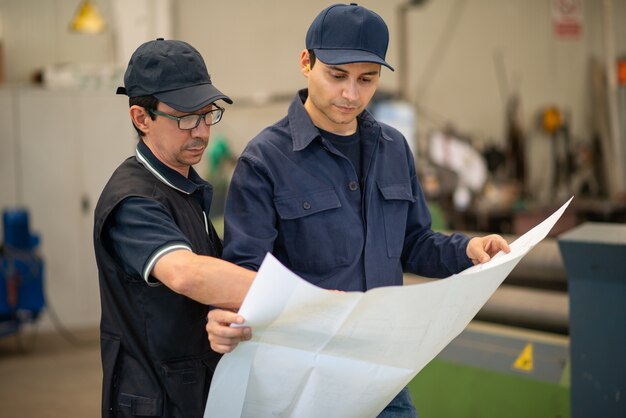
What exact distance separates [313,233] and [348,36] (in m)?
0.40

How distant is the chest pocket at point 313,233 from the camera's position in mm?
Result: 1546

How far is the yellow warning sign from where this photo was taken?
2625mm

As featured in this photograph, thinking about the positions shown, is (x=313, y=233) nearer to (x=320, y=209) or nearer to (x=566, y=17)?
(x=320, y=209)

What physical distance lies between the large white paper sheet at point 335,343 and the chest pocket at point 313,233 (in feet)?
0.89

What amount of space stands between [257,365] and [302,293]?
0.68 ft

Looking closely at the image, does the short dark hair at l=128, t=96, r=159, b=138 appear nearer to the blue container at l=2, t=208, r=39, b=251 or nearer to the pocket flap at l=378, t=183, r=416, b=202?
the pocket flap at l=378, t=183, r=416, b=202

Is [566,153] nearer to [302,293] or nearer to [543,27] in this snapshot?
[543,27]

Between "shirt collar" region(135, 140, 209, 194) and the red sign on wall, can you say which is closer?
"shirt collar" region(135, 140, 209, 194)

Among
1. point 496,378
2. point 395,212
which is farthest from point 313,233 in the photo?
point 496,378

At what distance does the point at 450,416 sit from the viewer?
2.76m

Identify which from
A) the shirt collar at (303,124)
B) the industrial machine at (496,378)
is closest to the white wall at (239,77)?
the industrial machine at (496,378)

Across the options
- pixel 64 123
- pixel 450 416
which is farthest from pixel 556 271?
pixel 64 123

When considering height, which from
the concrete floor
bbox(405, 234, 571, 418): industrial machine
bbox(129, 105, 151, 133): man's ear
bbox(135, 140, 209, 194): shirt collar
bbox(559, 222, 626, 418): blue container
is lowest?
the concrete floor

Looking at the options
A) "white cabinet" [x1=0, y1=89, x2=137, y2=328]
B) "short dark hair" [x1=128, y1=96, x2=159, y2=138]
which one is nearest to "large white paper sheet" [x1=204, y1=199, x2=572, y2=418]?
"short dark hair" [x1=128, y1=96, x2=159, y2=138]
